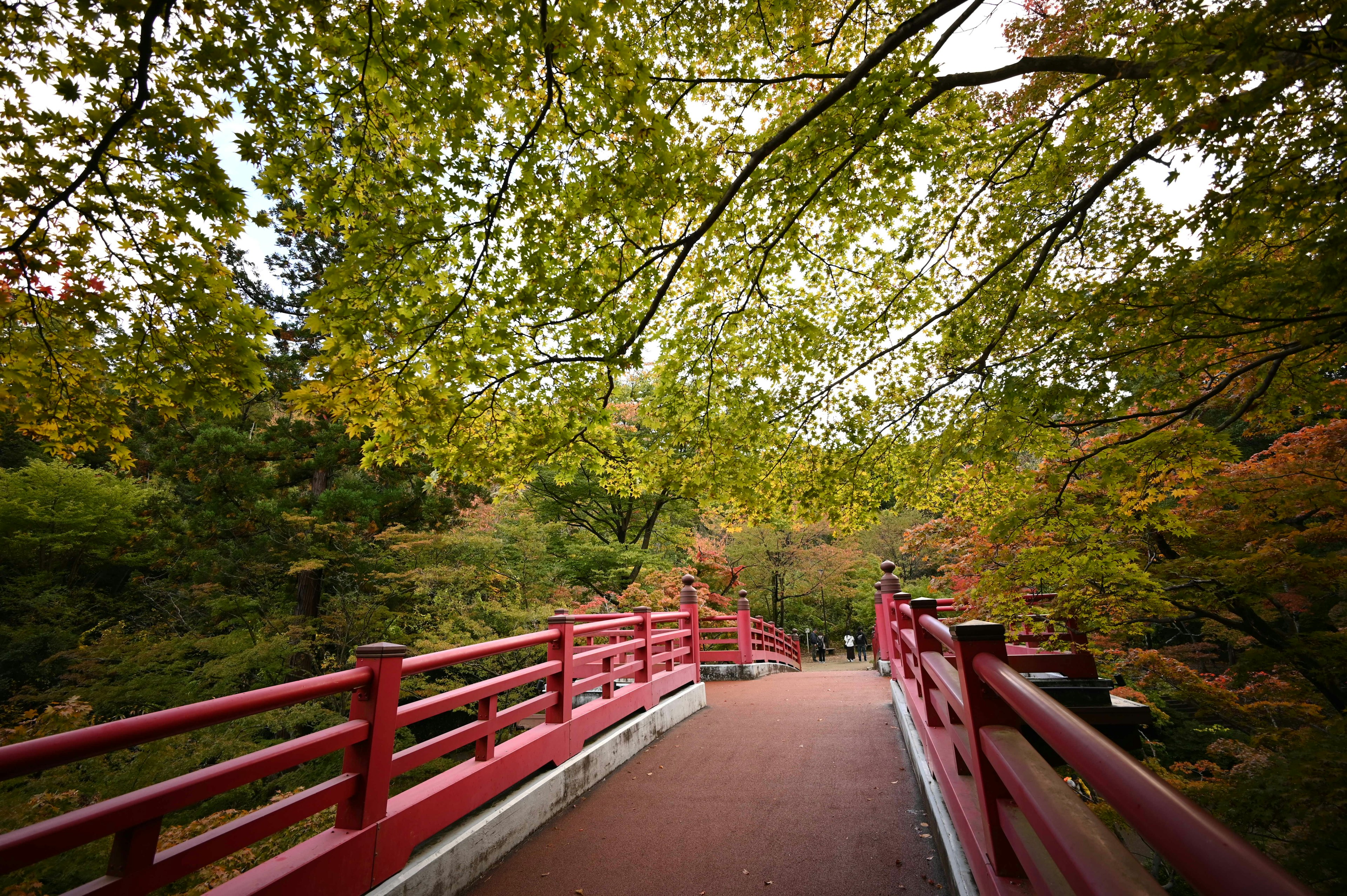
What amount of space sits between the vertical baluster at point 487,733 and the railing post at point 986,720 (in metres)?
2.87

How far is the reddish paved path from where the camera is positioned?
126 inches

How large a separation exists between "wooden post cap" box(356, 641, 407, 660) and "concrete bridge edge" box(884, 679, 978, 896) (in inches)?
116

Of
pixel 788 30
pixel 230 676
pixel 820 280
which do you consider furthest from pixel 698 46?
pixel 230 676

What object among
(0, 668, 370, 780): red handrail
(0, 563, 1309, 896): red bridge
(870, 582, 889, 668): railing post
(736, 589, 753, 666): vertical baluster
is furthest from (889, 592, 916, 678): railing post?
(870, 582, 889, 668): railing post

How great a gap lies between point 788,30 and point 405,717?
750cm

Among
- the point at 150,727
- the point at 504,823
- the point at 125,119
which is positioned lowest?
the point at 504,823

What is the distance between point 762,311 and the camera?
7094 millimetres

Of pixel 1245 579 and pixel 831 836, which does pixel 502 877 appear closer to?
pixel 831 836

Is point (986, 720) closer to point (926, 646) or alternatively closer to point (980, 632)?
point (980, 632)

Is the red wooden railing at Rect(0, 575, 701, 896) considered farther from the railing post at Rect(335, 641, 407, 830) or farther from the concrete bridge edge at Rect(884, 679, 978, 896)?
the concrete bridge edge at Rect(884, 679, 978, 896)

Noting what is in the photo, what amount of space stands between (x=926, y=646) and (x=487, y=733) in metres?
3.12

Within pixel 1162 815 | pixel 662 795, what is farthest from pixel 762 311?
pixel 1162 815

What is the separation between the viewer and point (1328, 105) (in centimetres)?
324

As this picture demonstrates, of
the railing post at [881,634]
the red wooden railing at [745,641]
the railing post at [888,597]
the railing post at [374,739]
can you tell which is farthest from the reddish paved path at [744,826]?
the railing post at [881,634]
